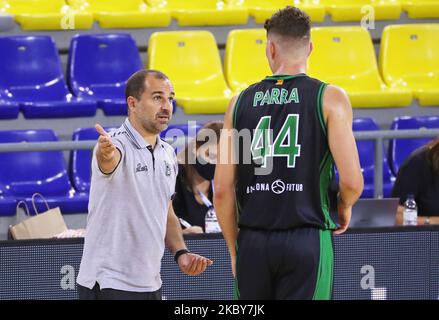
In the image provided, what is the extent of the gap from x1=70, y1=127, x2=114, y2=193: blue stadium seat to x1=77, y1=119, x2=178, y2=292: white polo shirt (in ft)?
10.5

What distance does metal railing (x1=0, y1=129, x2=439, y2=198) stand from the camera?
6406mm

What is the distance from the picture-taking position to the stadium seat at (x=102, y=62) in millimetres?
9133

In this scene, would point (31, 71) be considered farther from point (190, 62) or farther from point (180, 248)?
point (180, 248)

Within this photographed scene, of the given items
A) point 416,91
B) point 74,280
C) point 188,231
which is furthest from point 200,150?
point 416,91

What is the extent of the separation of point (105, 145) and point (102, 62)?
463cm

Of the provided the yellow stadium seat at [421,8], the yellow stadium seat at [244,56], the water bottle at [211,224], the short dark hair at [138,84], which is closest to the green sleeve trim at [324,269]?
the short dark hair at [138,84]

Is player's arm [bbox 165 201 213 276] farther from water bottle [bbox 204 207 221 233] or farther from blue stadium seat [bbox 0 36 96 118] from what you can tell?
blue stadium seat [bbox 0 36 96 118]

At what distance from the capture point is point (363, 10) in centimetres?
1016

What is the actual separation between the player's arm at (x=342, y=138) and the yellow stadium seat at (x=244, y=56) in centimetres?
505

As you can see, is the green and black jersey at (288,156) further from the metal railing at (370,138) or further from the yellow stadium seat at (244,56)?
the yellow stadium seat at (244,56)

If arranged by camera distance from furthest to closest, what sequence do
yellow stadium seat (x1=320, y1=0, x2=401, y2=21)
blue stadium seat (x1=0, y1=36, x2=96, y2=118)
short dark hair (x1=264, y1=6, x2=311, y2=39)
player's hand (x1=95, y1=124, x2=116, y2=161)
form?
yellow stadium seat (x1=320, y1=0, x2=401, y2=21) → blue stadium seat (x1=0, y1=36, x2=96, y2=118) → player's hand (x1=95, y1=124, x2=116, y2=161) → short dark hair (x1=264, y1=6, x2=311, y2=39)

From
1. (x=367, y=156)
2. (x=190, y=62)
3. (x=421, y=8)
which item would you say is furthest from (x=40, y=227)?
(x=421, y=8)

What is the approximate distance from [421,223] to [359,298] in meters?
0.75

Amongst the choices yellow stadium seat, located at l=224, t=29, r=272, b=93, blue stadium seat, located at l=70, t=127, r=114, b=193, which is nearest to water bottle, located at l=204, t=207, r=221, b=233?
blue stadium seat, located at l=70, t=127, r=114, b=193
